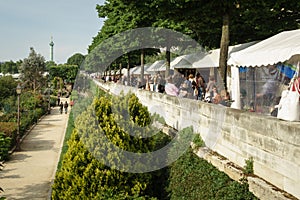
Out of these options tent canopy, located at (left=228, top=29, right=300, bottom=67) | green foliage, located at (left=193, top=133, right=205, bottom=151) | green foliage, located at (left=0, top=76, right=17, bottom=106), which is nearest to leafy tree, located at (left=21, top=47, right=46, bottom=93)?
green foliage, located at (left=0, top=76, right=17, bottom=106)

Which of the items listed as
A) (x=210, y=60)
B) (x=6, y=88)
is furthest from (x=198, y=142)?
(x=6, y=88)

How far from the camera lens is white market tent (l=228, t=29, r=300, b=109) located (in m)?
9.08

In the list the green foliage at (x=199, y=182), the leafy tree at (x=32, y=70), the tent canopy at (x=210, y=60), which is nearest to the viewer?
the green foliage at (x=199, y=182)

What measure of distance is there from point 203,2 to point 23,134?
63.6 feet

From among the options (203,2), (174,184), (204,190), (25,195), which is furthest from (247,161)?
(25,195)

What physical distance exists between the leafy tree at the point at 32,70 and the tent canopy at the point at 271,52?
188 ft

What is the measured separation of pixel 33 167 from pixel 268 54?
40.0ft

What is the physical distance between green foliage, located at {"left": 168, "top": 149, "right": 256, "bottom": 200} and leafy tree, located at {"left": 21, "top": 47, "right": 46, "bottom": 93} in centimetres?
5952

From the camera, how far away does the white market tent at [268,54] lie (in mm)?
9078

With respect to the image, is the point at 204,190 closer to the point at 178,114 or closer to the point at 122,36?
the point at 178,114

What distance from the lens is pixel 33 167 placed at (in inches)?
673

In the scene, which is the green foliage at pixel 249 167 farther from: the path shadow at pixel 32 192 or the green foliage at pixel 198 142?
the path shadow at pixel 32 192

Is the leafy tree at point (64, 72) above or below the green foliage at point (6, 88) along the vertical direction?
above

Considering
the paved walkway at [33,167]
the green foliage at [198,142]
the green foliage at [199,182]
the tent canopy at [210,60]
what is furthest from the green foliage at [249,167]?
the tent canopy at [210,60]
